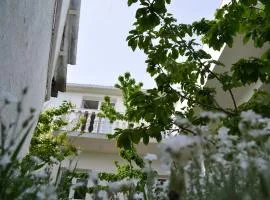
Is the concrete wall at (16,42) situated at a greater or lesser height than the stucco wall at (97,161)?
lesser

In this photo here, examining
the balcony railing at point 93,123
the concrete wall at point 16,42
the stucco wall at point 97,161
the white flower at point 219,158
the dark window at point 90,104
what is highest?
the dark window at point 90,104

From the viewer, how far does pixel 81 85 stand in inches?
738

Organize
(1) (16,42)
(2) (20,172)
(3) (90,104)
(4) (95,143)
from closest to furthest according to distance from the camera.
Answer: (2) (20,172) < (1) (16,42) < (4) (95,143) < (3) (90,104)

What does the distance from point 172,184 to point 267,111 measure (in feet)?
9.33

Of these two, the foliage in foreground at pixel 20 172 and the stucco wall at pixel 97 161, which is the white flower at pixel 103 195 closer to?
the foliage in foreground at pixel 20 172

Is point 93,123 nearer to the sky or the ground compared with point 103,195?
nearer to the sky

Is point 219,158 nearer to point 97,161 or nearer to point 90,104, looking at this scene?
point 97,161

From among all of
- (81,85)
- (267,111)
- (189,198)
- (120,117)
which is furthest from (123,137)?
(81,85)

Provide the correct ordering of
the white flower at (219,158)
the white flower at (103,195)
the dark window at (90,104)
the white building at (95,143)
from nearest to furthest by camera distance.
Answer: the white flower at (219,158), the white flower at (103,195), the white building at (95,143), the dark window at (90,104)

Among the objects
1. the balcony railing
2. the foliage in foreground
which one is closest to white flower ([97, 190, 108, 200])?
the foliage in foreground

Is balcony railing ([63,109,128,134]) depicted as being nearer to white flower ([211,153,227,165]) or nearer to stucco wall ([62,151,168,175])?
stucco wall ([62,151,168,175])

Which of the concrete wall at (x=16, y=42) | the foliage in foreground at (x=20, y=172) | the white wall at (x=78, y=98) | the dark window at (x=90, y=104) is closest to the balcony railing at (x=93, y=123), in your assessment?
the white wall at (x=78, y=98)

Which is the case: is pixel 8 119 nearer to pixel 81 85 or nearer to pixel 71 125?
pixel 71 125

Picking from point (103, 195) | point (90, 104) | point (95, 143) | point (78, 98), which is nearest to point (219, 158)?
point (103, 195)
